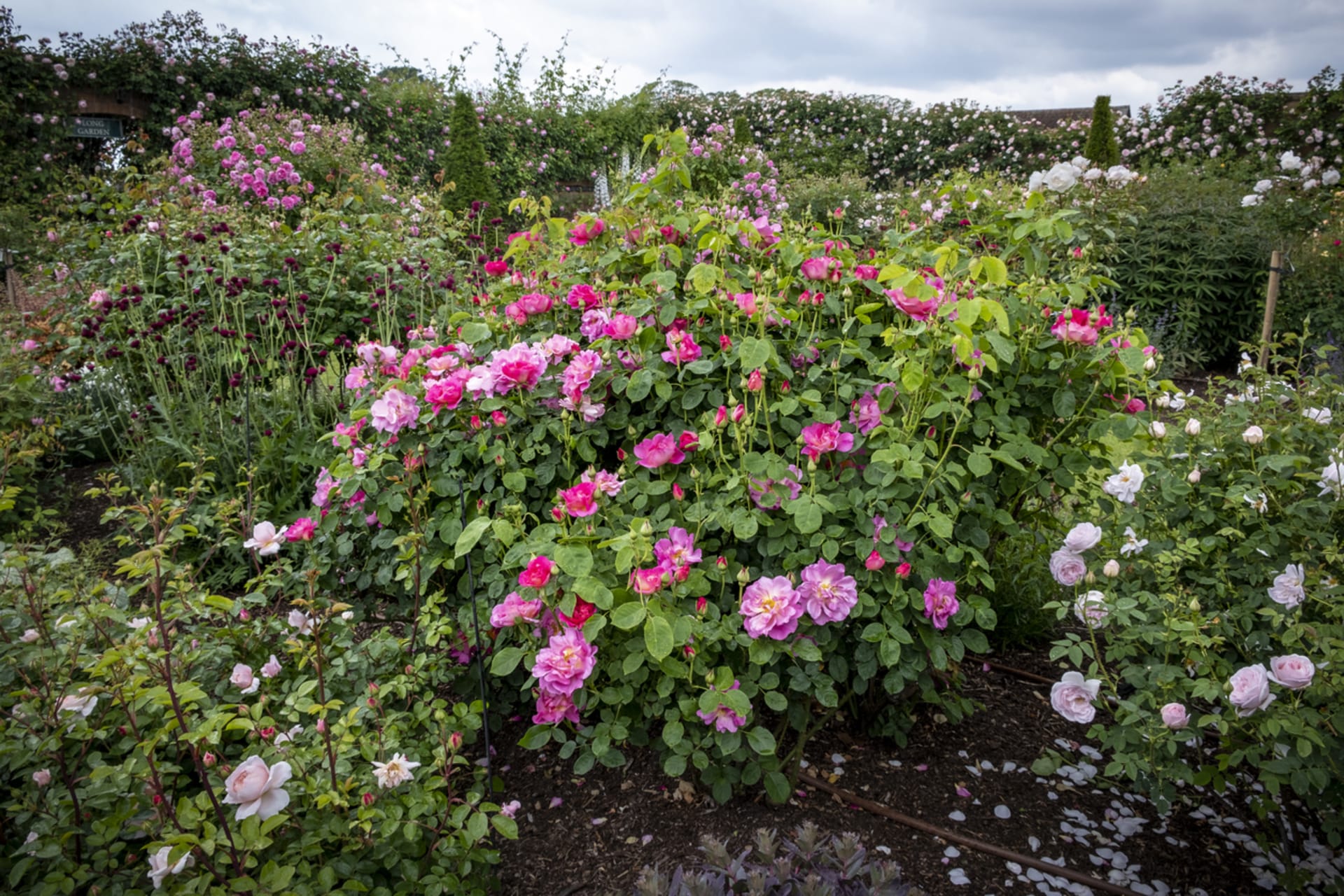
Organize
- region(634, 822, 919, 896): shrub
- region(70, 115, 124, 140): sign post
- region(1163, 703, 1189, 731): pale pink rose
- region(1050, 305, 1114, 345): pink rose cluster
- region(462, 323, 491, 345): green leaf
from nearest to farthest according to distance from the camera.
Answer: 1. region(634, 822, 919, 896): shrub
2. region(1163, 703, 1189, 731): pale pink rose
3. region(1050, 305, 1114, 345): pink rose cluster
4. region(462, 323, 491, 345): green leaf
5. region(70, 115, 124, 140): sign post

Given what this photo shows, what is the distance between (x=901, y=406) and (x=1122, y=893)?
3.36 feet

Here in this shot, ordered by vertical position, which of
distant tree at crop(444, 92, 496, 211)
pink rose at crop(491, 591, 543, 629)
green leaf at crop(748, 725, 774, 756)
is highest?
distant tree at crop(444, 92, 496, 211)

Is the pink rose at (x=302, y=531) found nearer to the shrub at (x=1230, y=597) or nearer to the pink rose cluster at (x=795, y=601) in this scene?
the pink rose cluster at (x=795, y=601)

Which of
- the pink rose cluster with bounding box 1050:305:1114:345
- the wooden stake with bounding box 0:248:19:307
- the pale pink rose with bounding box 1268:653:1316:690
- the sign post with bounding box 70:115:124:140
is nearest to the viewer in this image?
the pale pink rose with bounding box 1268:653:1316:690

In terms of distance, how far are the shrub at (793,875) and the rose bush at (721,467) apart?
0.30 meters

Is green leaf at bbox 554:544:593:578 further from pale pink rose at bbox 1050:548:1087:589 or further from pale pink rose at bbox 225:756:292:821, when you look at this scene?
pale pink rose at bbox 1050:548:1087:589

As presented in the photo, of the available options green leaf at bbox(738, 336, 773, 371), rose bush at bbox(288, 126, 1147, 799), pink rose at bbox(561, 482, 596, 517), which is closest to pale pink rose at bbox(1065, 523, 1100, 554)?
rose bush at bbox(288, 126, 1147, 799)

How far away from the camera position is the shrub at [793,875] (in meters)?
1.01

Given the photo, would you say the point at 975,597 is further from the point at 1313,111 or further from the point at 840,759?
the point at 1313,111

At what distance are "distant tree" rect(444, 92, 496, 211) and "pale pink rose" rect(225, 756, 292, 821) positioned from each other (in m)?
8.92

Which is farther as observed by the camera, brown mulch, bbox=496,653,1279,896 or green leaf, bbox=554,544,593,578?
brown mulch, bbox=496,653,1279,896

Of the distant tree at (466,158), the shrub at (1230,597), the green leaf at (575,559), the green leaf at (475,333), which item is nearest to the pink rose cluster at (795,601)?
the green leaf at (575,559)

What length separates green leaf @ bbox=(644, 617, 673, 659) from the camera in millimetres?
1300

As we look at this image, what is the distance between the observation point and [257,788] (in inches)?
41.3
